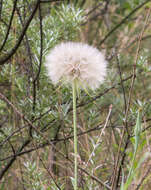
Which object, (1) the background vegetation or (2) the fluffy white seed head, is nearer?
(2) the fluffy white seed head

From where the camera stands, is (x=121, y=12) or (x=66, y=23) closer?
(x=66, y=23)

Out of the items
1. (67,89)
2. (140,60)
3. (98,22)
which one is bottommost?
(67,89)

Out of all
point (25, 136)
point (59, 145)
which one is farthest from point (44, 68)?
point (59, 145)

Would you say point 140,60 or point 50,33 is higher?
point 50,33

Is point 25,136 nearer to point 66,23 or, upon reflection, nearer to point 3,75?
point 3,75

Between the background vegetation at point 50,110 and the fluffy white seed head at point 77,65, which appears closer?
the fluffy white seed head at point 77,65

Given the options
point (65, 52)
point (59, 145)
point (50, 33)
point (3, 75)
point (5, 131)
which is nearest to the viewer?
point (65, 52)

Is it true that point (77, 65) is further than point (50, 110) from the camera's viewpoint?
No

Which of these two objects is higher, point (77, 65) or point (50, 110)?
point (77, 65)
